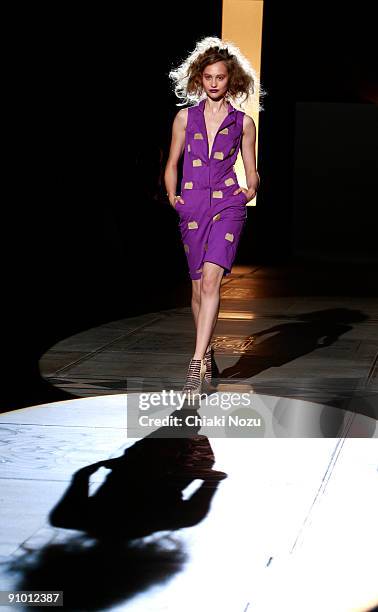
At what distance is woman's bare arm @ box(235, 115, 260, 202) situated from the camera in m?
4.75

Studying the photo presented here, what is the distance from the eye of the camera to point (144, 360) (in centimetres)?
573

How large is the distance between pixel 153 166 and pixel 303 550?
30.7 feet

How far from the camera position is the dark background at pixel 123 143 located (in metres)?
9.31

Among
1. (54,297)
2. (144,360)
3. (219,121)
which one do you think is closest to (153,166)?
(54,297)

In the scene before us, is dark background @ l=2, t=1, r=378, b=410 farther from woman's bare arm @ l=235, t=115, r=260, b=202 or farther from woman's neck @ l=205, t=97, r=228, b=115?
woman's neck @ l=205, t=97, r=228, b=115

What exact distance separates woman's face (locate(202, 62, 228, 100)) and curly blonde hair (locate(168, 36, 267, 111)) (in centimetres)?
2

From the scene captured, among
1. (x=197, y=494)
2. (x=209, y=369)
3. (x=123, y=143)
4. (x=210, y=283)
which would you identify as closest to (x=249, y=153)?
(x=210, y=283)

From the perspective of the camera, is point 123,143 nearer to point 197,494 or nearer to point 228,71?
point 228,71

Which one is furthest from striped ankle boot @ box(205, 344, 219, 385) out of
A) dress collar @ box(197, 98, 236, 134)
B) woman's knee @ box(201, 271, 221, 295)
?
dress collar @ box(197, 98, 236, 134)

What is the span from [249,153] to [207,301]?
73cm

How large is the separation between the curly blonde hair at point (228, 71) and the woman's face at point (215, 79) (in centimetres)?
2

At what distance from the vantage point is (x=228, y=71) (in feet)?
15.3

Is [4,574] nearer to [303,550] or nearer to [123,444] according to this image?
[303,550]

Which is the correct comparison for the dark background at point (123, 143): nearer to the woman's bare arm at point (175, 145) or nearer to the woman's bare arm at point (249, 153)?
the woman's bare arm at point (175, 145)
